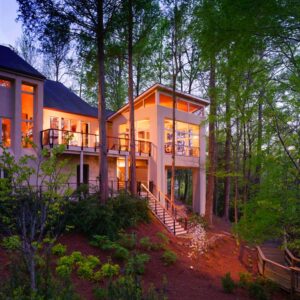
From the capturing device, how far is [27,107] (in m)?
16.7

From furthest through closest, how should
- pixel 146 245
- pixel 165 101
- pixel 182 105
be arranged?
pixel 182 105, pixel 165 101, pixel 146 245

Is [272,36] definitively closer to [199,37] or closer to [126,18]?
[199,37]

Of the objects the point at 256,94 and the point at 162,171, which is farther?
the point at 162,171

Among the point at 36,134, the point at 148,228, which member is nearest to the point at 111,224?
the point at 148,228

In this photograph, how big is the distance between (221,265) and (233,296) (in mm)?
3747

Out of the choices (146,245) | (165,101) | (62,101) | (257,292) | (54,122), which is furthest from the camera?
(165,101)

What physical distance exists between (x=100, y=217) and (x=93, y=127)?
404 inches

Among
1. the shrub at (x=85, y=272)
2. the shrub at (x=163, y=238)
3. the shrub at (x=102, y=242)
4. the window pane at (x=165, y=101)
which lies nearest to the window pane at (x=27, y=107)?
the shrub at (x=102, y=242)

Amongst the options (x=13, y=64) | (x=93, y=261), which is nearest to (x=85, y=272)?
(x=93, y=261)

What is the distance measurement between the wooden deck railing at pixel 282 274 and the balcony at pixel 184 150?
9.86 metres

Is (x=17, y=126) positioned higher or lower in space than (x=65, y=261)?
higher

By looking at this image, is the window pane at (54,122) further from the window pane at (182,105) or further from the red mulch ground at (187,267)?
the window pane at (182,105)

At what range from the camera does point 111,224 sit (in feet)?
41.7

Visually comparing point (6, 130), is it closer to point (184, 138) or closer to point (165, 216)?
point (165, 216)
